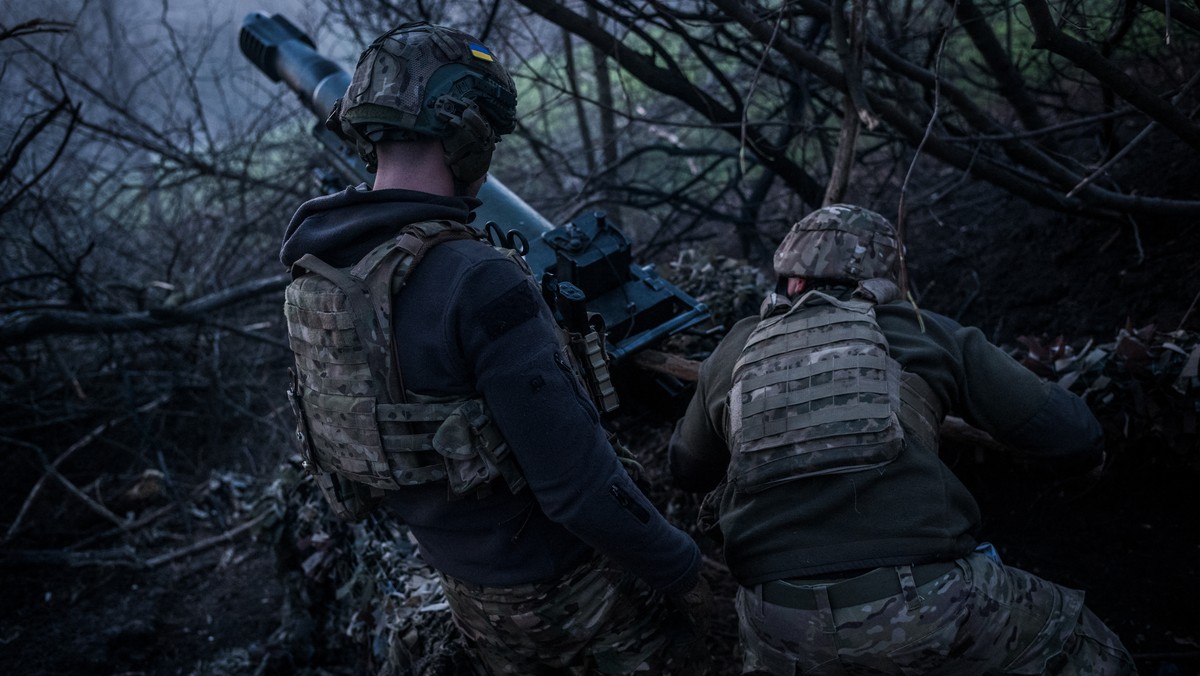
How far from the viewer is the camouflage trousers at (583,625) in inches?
75.9

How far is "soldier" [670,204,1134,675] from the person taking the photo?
1815 millimetres

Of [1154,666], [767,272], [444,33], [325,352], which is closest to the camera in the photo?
[325,352]

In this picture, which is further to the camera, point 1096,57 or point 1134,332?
point 1134,332

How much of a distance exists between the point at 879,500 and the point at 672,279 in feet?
7.92

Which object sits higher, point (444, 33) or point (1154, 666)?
point (444, 33)

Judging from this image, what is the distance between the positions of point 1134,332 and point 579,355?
221cm

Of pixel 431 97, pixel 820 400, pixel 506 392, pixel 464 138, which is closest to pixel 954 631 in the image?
pixel 820 400

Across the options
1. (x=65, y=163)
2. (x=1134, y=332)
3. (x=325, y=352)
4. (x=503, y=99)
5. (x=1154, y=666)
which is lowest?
(x=1154, y=666)

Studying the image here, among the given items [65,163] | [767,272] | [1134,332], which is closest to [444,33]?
[1134,332]

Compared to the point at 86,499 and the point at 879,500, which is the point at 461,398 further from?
the point at 86,499

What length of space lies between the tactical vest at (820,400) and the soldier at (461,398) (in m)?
0.32

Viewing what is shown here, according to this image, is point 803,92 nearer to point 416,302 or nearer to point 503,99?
point 503,99

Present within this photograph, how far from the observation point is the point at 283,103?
7062 mm

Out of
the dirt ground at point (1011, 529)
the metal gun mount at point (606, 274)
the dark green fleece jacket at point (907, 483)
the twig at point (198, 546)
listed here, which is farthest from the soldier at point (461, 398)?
the twig at point (198, 546)
